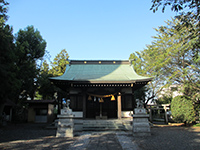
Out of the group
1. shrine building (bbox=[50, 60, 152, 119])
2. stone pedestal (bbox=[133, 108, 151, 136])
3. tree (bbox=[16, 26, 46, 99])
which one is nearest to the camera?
stone pedestal (bbox=[133, 108, 151, 136])

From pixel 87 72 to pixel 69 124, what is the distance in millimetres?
9168

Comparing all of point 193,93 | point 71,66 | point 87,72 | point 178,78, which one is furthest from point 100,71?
point 193,93

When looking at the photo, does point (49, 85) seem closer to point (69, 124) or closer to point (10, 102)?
point (10, 102)

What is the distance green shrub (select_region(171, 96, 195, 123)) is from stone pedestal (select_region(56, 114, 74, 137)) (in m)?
12.2

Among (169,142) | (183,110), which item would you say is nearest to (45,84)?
(183,110)

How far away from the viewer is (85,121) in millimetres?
14031

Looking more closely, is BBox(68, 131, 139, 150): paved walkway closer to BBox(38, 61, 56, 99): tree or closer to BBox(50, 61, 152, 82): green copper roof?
BBox(50, 61, 152, 82): green copper roof

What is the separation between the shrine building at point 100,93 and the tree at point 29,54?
237 inches

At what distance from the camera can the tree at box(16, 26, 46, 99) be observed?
19.9m

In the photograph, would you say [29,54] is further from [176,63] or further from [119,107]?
[176,63]

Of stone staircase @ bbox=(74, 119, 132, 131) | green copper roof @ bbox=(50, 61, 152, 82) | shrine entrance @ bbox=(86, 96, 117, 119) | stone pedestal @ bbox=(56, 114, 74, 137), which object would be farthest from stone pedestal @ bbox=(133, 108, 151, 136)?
green copper roof @ bbox=(50, 61, 152, 82)

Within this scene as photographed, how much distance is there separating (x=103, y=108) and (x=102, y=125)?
123 inches

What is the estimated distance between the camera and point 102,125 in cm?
1345

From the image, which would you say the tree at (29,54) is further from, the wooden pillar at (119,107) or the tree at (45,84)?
the wooden pillar at (119,107)
